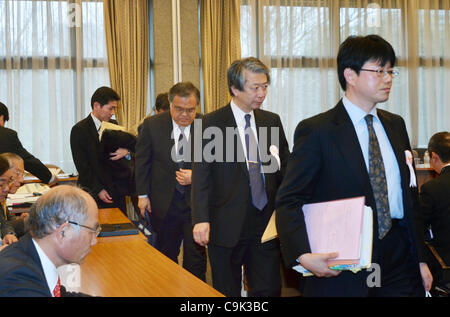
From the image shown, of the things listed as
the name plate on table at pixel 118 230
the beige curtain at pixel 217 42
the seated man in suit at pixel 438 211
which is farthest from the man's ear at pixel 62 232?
the beige curtain at pixel 217 42

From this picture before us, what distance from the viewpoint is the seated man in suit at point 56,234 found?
1925mm

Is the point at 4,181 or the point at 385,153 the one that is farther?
the point at 4,181

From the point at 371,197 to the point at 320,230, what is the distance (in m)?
0.24

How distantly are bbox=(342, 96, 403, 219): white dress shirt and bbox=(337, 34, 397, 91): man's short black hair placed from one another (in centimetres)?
16

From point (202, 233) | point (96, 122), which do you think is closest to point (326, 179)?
point (202, 233)

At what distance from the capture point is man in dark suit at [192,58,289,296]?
316 centimetres

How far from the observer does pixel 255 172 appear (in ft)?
10.4

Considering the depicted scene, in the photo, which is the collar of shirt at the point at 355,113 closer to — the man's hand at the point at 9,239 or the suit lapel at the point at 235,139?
the suit lapel at the point at 235,139

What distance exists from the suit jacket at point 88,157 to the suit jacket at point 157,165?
0.87 meters

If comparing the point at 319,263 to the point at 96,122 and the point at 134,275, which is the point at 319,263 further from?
the point at 96,122

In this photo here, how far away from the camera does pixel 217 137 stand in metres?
3.21

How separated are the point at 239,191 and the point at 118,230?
3.00 ft

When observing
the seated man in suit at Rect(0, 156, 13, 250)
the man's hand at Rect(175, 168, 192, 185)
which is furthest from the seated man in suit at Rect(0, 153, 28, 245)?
the man's hand at Rect(175, 168, 192, 185)

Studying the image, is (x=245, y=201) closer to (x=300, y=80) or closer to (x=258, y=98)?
(x=258, y=98)
